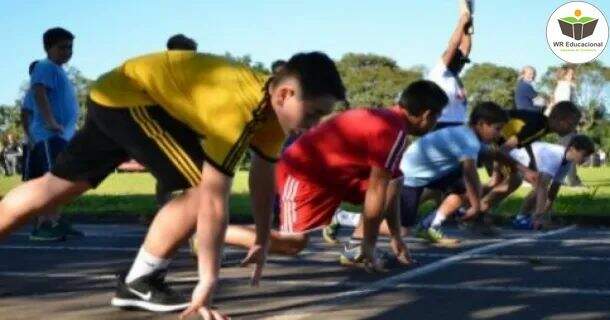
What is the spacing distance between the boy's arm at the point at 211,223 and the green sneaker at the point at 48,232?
16.8ft

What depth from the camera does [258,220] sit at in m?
4.99

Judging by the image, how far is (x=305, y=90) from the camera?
163 inches

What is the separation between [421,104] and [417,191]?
1.66 metres

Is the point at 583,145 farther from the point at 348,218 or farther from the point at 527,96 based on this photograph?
the point at 527,96

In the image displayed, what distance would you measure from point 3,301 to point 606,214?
24.6 feet

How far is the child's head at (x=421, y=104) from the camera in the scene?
23.1ft

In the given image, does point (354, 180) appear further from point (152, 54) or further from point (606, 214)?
point (606, 214)

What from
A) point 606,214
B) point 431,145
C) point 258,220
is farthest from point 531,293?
point 606,214

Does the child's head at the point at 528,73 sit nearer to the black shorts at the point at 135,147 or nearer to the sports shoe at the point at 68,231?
the sports shoe at the point at 68,231

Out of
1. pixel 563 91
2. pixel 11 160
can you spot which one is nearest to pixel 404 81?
pixel 11 160

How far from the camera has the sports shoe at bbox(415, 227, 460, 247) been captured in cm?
845

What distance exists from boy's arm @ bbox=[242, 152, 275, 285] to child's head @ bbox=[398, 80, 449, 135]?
2300mm

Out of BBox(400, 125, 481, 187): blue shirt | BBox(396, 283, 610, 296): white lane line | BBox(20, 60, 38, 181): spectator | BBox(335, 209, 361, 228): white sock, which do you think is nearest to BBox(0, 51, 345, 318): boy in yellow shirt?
BBox(396, 283, 610, 296): white lane line

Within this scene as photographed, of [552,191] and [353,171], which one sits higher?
[353,171]
